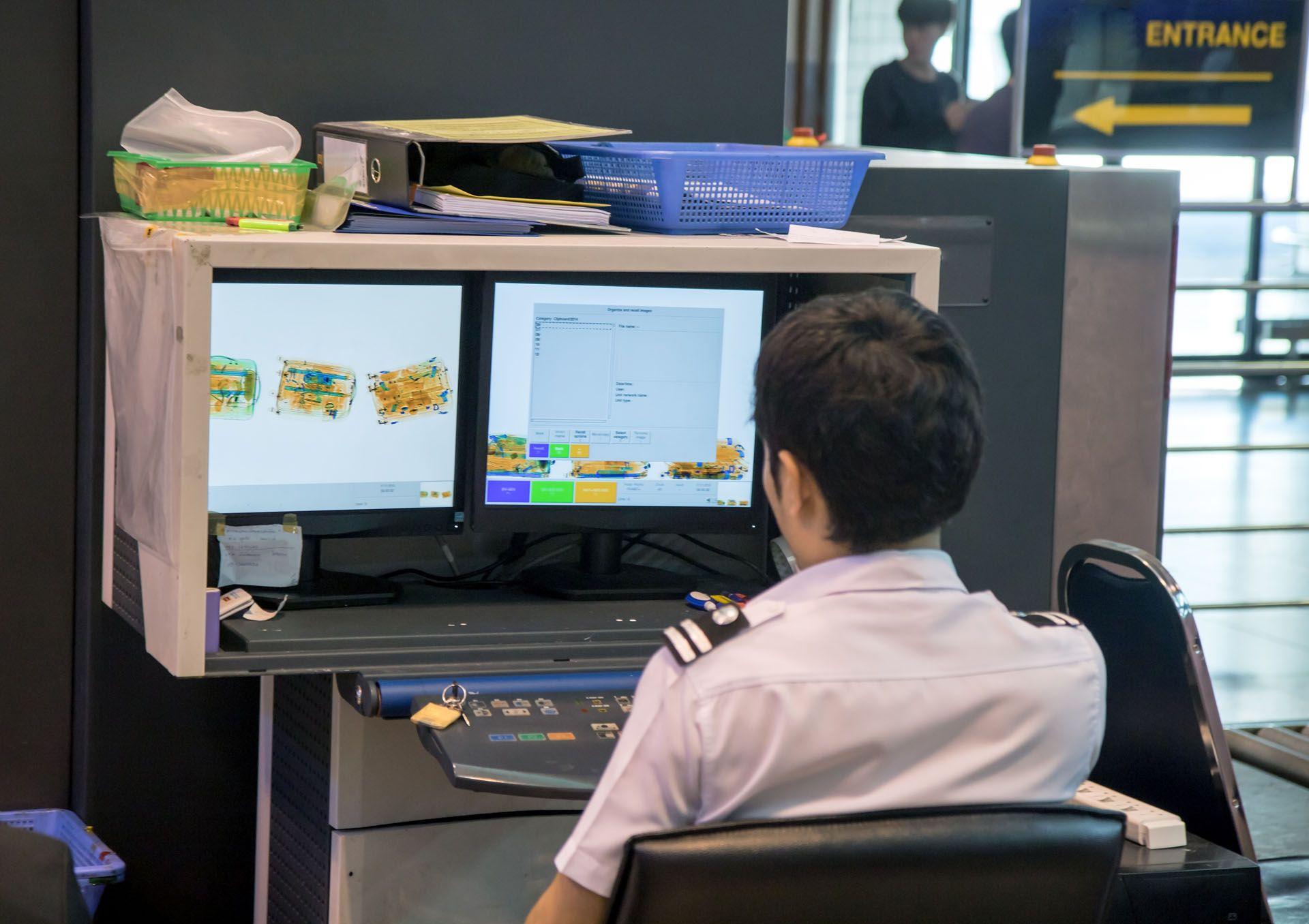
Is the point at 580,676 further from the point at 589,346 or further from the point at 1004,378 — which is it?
the point at 1004,378

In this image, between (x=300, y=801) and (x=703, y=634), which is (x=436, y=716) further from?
(x=703, y=634)

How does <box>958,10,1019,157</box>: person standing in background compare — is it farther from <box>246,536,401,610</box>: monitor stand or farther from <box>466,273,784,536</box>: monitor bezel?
<box>246,536,401,610</box>: monitor stand

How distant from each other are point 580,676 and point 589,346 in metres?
0.48

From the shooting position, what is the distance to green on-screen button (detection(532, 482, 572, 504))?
2.24 meters

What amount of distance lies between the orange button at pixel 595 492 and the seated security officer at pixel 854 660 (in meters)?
0.96

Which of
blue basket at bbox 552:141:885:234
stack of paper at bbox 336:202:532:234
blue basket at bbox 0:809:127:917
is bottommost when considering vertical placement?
blue basket at bbox 0:809:127:917

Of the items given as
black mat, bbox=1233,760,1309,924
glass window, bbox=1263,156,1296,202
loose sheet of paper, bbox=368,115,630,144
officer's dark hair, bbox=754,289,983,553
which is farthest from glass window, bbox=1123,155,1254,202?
officer's dark hair, bbox=754,289,983,553

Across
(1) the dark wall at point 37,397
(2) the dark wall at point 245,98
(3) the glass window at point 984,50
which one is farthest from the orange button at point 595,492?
(3) the glass window at point 984,50

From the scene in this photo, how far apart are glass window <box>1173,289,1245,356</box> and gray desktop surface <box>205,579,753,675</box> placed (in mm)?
7265

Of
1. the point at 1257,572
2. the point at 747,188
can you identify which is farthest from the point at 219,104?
the point at 1257,572

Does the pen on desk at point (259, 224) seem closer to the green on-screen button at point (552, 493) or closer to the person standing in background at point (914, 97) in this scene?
the green on-screen button at point (552, 493)

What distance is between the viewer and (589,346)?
7.21ft

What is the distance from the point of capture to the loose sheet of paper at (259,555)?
2.11 meters

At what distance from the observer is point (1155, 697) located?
7.06 feet
